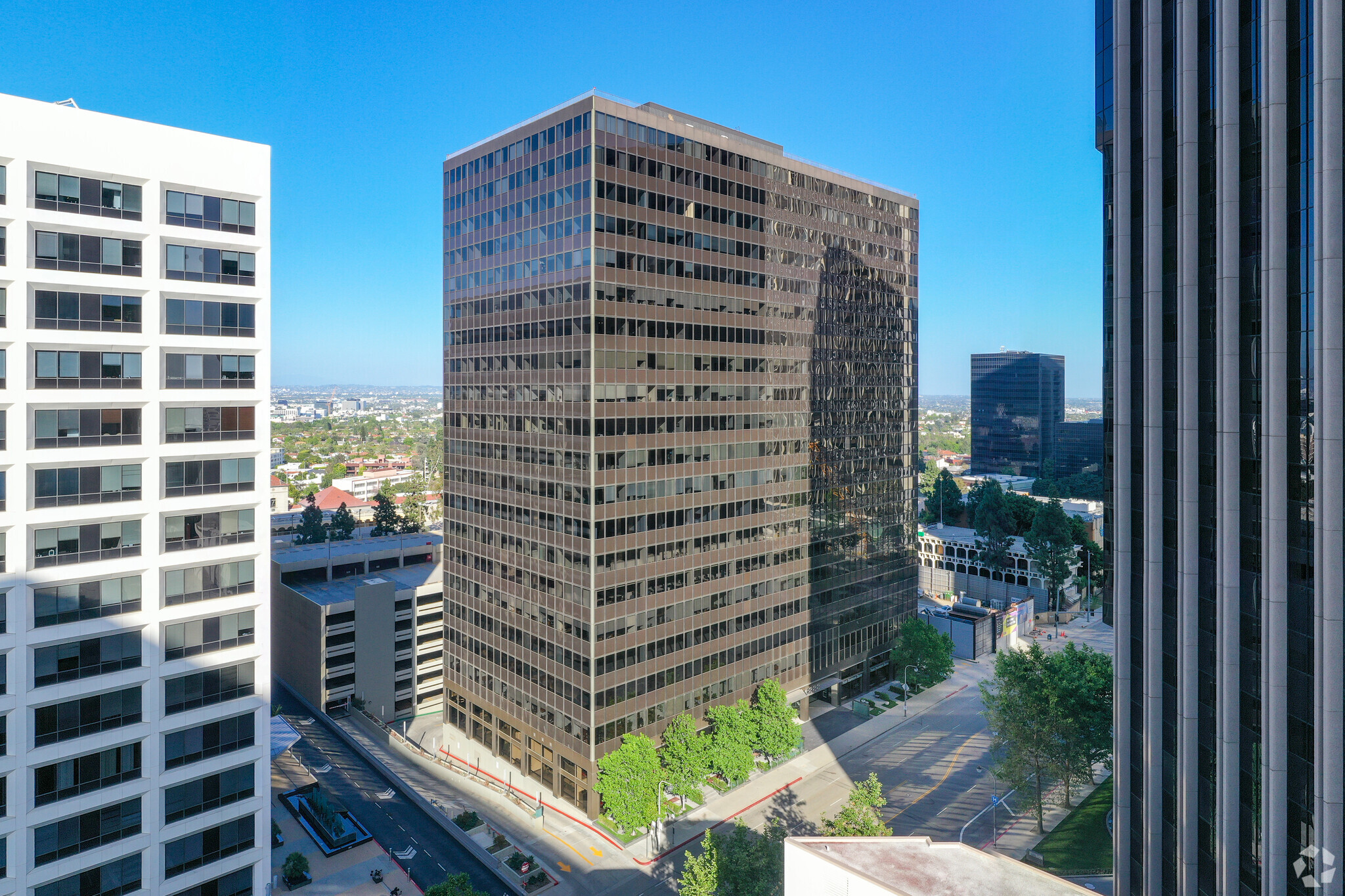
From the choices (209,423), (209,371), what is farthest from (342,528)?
(209,371)

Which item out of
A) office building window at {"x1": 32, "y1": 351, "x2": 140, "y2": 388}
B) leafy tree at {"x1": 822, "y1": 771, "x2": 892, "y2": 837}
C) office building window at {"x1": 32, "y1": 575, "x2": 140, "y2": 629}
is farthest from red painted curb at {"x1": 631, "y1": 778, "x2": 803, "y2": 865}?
office building window at {"x1": 32, "y1": 351, "x2": 140, "y2": 388}

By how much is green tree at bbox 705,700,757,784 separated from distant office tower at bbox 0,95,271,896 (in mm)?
34080

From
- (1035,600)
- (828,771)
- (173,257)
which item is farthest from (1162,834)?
(1035,600)

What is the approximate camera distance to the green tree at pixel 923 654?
87.5 meters

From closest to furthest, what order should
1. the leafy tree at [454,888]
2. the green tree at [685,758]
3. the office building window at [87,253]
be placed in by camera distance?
the office building window at [87,253] → the leafy tree at [454,888] → the green tree at [685,758]

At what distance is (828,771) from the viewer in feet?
224

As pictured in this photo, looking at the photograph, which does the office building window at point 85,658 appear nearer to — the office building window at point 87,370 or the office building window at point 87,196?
the office building window at point 87,370

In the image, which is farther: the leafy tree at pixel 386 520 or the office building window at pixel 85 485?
the leafy tree at pixel 386 520

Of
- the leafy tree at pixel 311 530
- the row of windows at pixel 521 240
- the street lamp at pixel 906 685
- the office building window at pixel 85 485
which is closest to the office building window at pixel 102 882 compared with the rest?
the office building window at pixel 85 485

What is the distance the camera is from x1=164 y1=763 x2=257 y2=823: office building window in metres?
36.3

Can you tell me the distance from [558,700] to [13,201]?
1846 inches

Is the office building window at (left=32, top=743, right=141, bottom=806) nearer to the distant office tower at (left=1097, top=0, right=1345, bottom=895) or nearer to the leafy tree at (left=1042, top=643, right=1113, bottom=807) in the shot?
the distant office tower at (left=1097, top=0, right=1345, bottom=895)

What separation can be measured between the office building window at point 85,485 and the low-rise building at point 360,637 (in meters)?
47.8

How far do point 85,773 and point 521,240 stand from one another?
4671cm
